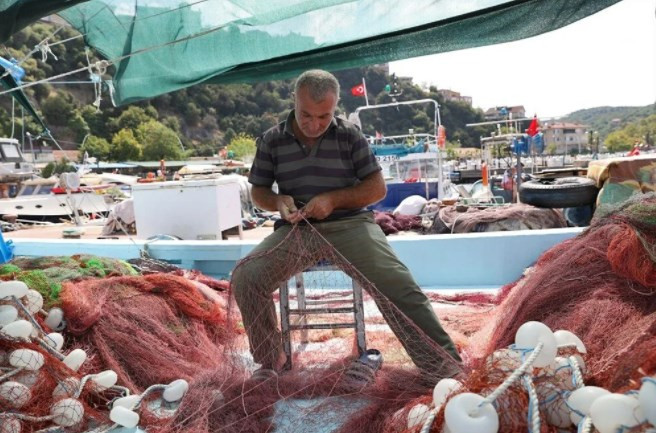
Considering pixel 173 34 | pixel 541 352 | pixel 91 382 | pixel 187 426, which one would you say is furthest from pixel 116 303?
pixel 541 352

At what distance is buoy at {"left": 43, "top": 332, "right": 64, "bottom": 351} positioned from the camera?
8.20ft

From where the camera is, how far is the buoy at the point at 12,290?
2.44 metres

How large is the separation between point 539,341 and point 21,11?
2.86m

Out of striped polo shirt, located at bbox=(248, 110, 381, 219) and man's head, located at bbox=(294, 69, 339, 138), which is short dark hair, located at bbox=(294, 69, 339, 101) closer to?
man's head, located at bbox=(294, 69, 339, 138)

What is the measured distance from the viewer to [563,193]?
570cm

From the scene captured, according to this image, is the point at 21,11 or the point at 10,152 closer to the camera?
the point at 21,11

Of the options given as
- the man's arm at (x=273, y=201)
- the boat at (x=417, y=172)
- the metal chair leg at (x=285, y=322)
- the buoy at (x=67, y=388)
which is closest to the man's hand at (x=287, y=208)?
the man's arm at (x=273, y=201)

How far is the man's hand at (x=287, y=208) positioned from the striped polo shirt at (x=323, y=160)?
0.15 meters

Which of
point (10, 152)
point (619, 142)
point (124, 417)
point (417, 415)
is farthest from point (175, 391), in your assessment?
point (619, 142)

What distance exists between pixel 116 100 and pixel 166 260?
1.83 metres

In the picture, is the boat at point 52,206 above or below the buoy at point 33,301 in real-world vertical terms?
below

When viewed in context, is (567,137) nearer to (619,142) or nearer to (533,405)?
(619,142)

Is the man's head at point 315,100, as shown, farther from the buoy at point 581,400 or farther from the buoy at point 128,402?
the buoy at point 581,400

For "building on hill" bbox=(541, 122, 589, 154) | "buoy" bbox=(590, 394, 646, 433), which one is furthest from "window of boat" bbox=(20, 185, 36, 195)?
"building on hill" bbox=(541, 122, 589, 154)
